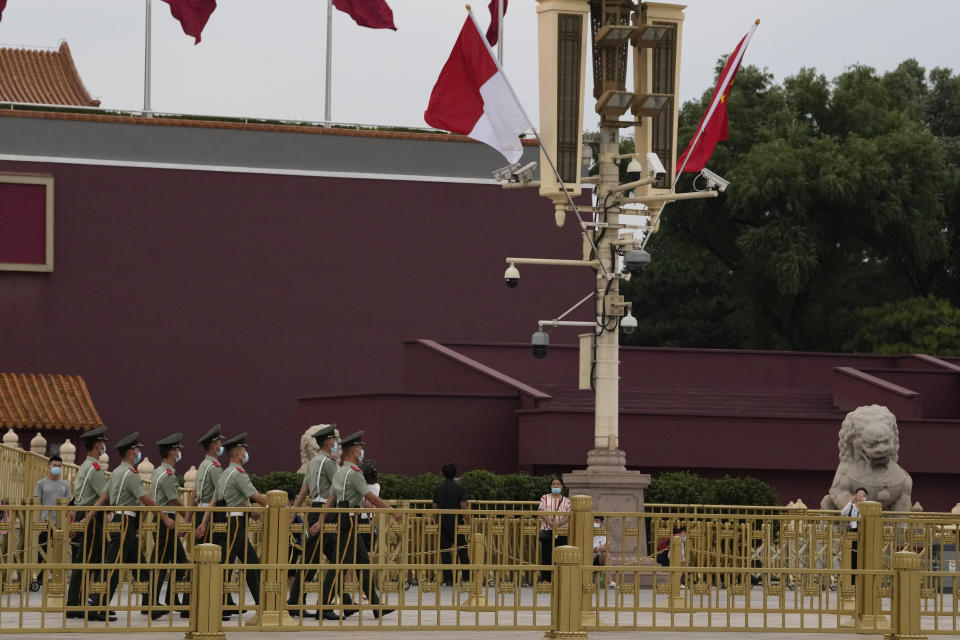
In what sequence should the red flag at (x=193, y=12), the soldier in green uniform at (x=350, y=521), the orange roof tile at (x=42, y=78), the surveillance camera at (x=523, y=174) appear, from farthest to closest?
the orange roof tile at (x=42, y=78)
the red flag at (x=193, y=12)
the surveillance camera at (x=523, y=174)
the soldier in green uniform at (x=350, y=521)

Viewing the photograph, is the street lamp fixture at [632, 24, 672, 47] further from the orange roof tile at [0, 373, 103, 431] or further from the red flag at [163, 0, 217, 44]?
the orange roof tile at [0, 373, 103, 431]

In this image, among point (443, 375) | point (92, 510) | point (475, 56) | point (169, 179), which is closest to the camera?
point (92, 510)

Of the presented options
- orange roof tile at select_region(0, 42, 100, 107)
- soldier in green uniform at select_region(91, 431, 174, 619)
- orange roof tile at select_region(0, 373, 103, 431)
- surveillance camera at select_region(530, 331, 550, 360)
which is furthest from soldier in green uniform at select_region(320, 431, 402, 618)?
orange roof tile at select_region(0, 42, 100, 107)

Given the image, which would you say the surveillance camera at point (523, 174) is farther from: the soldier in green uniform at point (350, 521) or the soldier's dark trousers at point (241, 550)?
the soldier's dark trousers at point (241, 550)

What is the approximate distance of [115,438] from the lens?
33.3m

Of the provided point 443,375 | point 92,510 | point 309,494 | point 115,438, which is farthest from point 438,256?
point 92,510

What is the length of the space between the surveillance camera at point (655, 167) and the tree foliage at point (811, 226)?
21343mm

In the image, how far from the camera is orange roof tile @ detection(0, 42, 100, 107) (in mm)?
37094

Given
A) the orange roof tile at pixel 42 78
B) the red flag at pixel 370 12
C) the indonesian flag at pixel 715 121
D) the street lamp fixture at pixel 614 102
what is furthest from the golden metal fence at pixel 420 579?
the orange roof tile at pixel 42 78

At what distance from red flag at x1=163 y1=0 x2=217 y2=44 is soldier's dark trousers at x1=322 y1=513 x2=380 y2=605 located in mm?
10760

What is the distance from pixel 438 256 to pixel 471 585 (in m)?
21.8

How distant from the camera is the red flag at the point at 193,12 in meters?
23.0

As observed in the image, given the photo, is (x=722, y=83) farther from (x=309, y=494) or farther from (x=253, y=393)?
(x=253, y=393)

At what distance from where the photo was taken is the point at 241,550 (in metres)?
14.1
